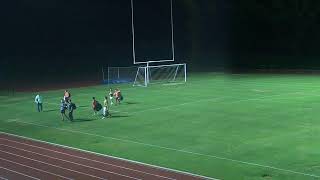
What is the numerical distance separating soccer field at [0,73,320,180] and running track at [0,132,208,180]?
505 millimetres

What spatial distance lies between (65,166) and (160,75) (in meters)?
25.3

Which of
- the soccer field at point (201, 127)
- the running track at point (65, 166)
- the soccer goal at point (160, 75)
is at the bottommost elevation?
the running track at point (65, 166)

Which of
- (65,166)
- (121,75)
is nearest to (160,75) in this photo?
(121,75)

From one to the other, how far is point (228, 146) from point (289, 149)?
1.52 m

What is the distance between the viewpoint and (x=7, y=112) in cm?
2189

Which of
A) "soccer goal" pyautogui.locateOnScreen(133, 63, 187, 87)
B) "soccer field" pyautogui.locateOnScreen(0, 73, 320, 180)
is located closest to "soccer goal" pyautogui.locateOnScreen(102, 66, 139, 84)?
"soccer goal" pyautogui.locateOnScreen(133, 63, 187, 87)

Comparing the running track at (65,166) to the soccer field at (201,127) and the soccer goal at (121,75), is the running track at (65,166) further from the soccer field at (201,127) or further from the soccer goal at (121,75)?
the soccer goal at (121,75)

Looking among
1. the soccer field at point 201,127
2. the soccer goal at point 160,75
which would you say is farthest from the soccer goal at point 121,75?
the soccer field at point 201,127

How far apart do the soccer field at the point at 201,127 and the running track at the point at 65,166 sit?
0.50 meters

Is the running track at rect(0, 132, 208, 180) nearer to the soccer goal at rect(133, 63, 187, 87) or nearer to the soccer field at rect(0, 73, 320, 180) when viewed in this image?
the soccer field at rect(0, 73, 320, 180)

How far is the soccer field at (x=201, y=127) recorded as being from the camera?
1194cm

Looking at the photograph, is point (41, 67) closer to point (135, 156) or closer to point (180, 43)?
point (180, 43)

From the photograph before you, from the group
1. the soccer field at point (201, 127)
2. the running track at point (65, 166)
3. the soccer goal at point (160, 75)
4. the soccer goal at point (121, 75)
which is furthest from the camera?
the soccer goal at point (121, 75)

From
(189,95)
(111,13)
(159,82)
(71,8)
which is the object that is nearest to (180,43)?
(111,13)
